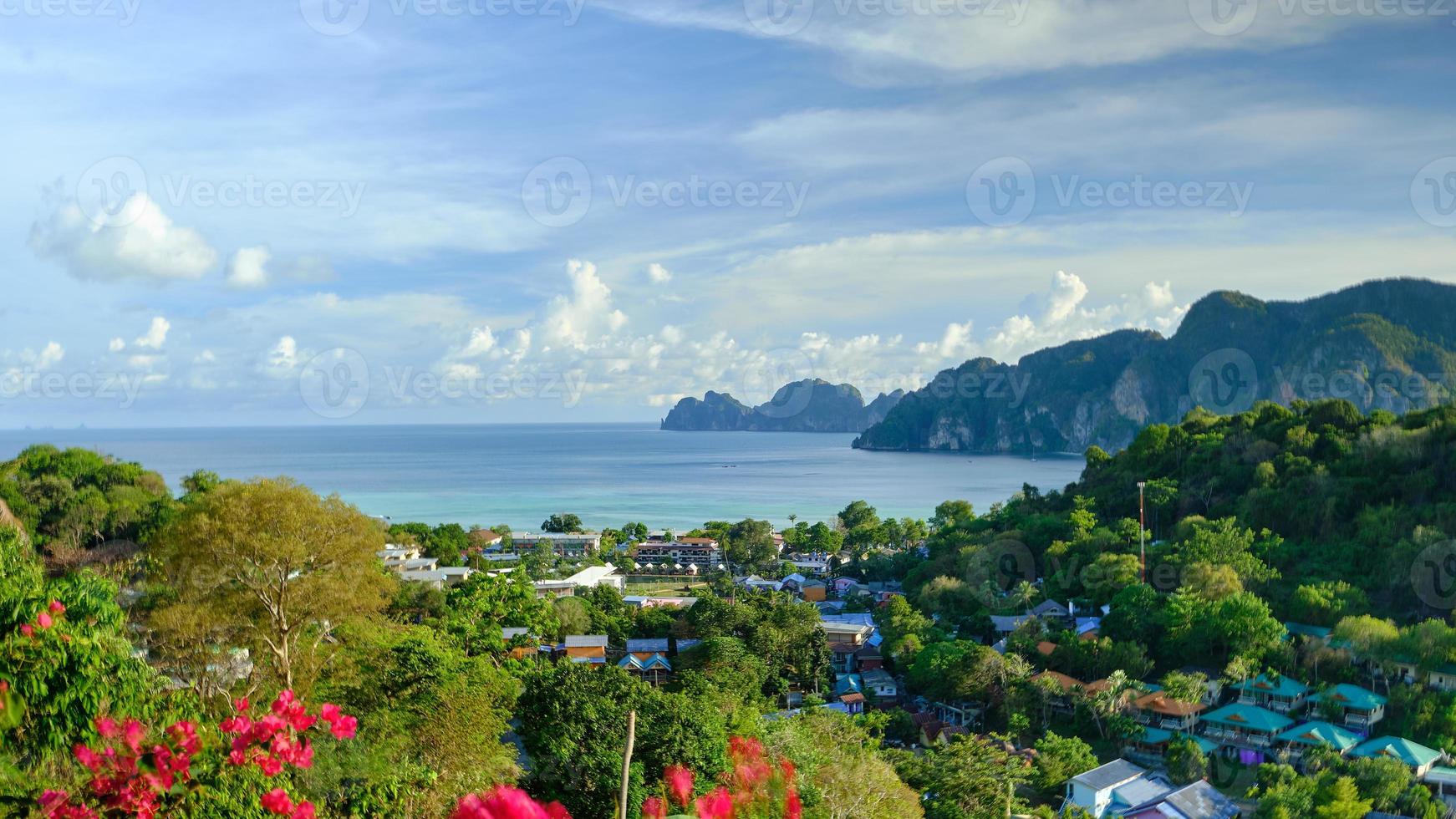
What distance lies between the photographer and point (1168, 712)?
39.5ft

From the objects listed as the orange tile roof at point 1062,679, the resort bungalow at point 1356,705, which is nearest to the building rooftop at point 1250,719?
the resort bungalow at point 1356,705

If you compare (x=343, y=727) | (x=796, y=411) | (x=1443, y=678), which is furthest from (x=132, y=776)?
(x=796, y=411)

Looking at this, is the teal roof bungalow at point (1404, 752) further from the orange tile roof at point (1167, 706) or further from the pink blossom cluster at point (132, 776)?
the pink blossom cluster at point (132, 776)

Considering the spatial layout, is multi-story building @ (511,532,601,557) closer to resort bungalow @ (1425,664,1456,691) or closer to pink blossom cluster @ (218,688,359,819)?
resort bungalow @ (1425,664,1456,691)

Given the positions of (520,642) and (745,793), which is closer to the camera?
(745,793)

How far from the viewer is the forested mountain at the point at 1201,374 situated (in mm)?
62719

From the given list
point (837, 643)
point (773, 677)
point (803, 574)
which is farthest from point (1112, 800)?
point (803, 574)

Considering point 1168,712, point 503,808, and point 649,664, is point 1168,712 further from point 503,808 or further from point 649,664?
point 503,808

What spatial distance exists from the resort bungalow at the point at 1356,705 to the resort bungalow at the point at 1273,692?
0.37 m

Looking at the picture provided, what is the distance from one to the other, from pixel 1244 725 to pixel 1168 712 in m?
0.89

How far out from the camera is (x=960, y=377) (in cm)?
10619

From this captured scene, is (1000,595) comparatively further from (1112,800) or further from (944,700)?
(1112,800)

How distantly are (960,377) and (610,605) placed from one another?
9297cm

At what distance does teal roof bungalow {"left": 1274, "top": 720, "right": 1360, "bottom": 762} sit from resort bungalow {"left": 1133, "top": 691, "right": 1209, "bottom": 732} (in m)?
1.00
